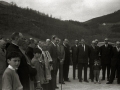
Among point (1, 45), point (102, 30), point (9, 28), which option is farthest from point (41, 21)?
point (1, 45)

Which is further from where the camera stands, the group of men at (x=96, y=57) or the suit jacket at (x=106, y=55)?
the suit jacket at (x=106, y=55)

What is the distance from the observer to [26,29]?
26.4 metres

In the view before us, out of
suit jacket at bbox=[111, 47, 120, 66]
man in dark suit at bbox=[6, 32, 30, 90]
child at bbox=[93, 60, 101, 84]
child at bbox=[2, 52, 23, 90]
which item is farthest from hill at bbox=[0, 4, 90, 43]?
child at bbox=[2, 52, 23, 90]

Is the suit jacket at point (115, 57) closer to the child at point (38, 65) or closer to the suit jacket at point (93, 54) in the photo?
the suit jacket at point (93, 54)

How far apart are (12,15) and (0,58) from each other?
23.0 metres

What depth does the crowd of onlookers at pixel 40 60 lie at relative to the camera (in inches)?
127

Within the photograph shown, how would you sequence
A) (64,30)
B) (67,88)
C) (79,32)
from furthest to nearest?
(79,32) < (64,30) < (67,88)

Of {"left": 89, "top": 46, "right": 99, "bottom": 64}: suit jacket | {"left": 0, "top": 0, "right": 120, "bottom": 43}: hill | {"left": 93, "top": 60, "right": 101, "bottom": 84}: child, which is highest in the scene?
{"left": 0, "top": 0, "right": 120, "bottom": 43}: hill

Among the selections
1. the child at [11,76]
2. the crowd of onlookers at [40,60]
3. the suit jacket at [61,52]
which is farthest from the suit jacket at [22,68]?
the suit jacket at [61,52]

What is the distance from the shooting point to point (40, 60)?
517 cm

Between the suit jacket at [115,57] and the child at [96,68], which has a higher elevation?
the suit jacket at [115,57]

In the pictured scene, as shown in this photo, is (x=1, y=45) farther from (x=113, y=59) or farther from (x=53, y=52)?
(x=113, y=59)

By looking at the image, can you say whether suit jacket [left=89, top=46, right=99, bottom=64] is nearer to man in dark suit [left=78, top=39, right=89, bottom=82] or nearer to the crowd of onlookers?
the crowd of onlookers

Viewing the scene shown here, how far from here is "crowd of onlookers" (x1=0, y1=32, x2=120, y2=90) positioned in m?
3.23
